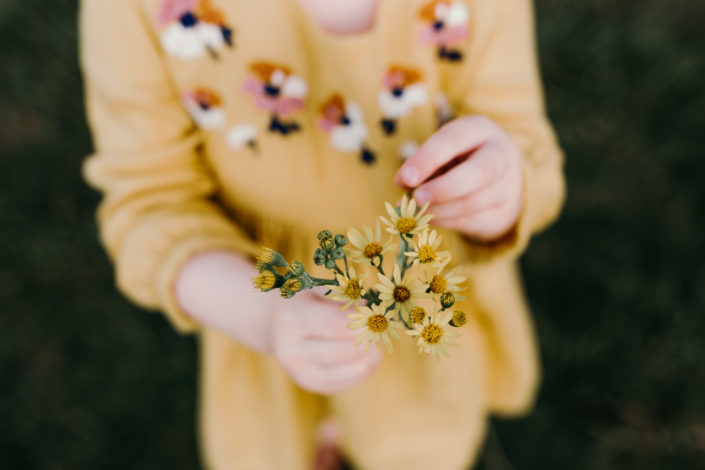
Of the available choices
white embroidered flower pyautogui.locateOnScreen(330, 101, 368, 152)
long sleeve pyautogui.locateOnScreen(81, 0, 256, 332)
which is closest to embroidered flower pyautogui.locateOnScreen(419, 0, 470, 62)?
white embroidered flower pyautogui.locateOnScreen(330, 101, 368, 152)

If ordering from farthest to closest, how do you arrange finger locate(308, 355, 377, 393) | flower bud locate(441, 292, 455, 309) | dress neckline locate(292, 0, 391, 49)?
dress neckline locate(292, 0, 391, 49)
finger locate(308, 355, 377, 393)
flower bud locate(441, 292, 455, 309)

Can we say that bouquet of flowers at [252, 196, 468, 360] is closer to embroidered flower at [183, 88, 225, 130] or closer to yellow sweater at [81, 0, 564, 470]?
yellow sweater at [81, 0, 564, 470]

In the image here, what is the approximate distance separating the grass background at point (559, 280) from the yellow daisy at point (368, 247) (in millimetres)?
1099

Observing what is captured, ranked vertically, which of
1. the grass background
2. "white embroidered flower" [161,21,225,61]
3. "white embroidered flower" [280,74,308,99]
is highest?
"white embroidered flower" [161,21,225,61]

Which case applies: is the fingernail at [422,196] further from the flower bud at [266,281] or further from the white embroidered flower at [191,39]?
the white embroidered flower at [191,39]

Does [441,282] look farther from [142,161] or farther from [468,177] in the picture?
[142,161]

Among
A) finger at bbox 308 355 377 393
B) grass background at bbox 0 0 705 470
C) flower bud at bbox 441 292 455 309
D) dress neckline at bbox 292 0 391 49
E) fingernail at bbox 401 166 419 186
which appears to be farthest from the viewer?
grass background at bbox 0 0 705 470

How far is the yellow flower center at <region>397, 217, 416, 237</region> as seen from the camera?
0.36 m

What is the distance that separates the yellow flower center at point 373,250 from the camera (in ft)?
1.17

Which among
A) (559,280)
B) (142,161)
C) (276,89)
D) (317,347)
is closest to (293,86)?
(276,89)

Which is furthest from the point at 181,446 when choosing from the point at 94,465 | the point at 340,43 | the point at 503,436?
the point at 340,43

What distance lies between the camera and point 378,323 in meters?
0.36

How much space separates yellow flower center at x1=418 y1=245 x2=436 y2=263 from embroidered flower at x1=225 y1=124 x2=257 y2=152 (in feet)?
1.47

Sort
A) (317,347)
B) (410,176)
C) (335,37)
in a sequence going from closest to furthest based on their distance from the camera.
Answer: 1. (410,176)
2. (317,347)
3. (335,37)
